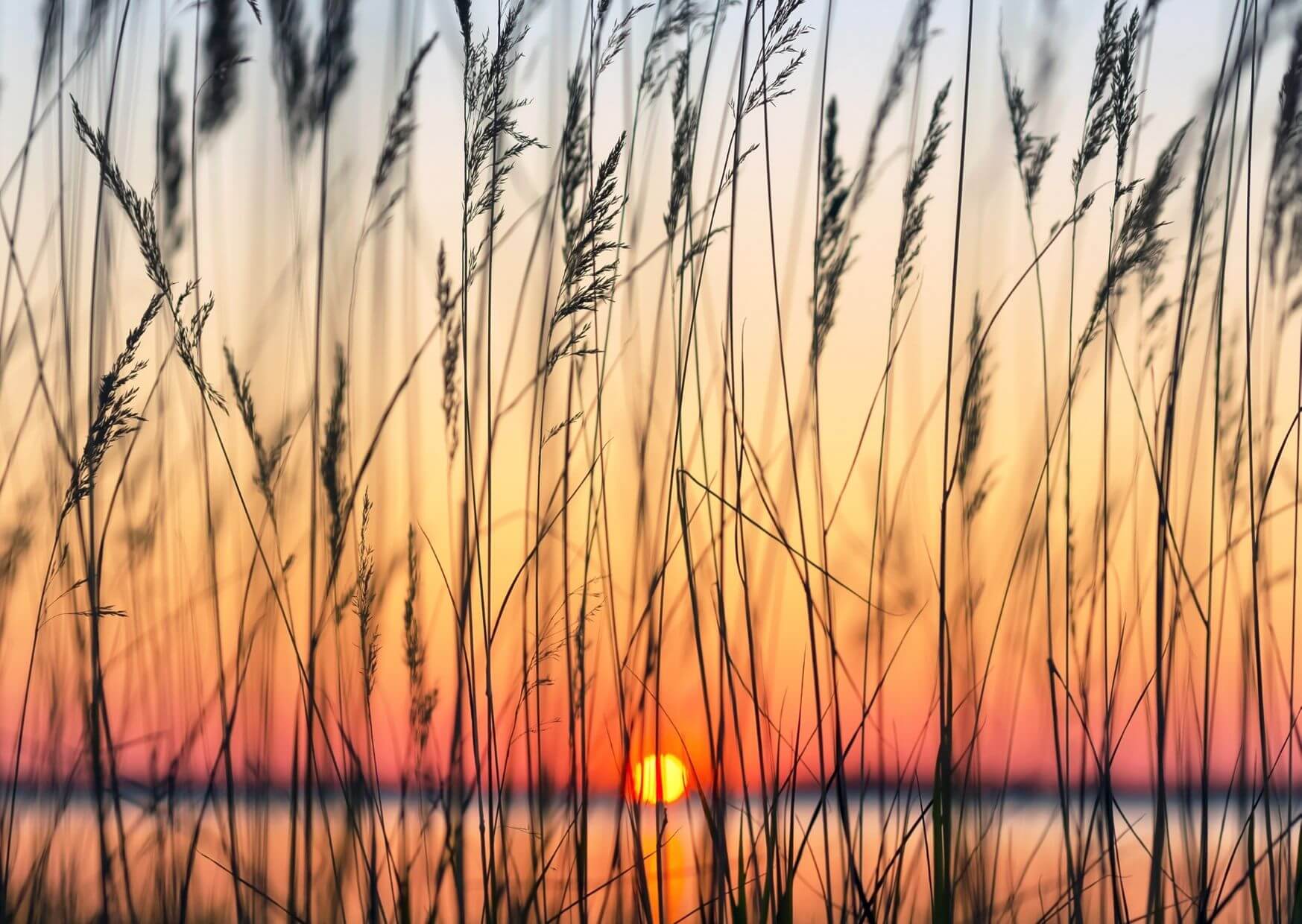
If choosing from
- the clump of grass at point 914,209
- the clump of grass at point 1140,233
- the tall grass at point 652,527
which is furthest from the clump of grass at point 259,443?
the clump of grass at point 1140,233

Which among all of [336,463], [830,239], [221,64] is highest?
[221,64]

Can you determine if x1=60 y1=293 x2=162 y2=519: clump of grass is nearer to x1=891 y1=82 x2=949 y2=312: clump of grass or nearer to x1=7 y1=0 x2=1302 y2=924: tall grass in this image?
x1=7 y1=0 x2=1302 y2=924: tall grass

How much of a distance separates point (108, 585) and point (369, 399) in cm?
40

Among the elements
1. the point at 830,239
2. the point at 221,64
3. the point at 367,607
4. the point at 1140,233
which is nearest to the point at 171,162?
the point at 221,64

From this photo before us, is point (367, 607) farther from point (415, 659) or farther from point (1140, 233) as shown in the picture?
point (1140, 233)

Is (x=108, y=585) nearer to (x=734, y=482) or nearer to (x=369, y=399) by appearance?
(x=369, y=399)

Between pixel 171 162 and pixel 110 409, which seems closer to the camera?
pixel 110 409

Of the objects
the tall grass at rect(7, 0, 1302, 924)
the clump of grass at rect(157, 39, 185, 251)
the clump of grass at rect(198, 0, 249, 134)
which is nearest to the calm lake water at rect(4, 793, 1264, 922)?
the tall grass at rect(7, 0, 1302, 924)

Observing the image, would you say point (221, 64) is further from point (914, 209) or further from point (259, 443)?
point (914, 209)

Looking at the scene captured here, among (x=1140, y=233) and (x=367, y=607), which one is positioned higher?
(x=1140, y=233)

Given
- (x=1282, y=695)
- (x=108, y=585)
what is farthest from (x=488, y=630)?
(x=1282, y=695)

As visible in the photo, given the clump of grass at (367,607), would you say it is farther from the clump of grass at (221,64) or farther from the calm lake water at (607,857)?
the clump of grass at (221,64)

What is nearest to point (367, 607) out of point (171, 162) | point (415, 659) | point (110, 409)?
point (415, 659)

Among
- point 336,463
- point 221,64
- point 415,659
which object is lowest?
point 415,659
